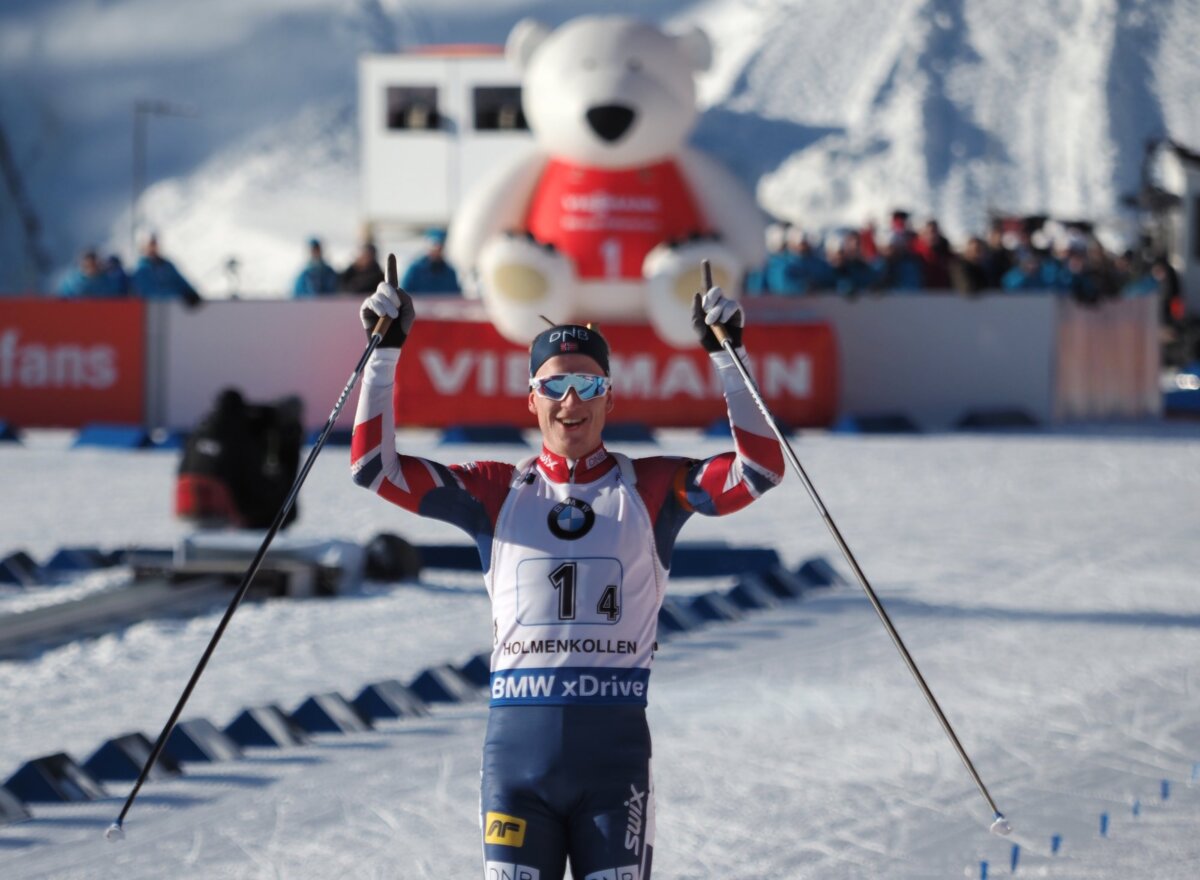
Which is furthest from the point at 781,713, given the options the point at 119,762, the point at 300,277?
the point at 300,277

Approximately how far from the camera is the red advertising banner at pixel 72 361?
16078 millimetres

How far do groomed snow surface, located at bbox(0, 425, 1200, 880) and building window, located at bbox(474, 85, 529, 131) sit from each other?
2367 centimetres

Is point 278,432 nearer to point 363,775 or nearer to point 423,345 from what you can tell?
point 363,775

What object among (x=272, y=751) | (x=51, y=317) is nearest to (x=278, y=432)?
(x=272, y=751)

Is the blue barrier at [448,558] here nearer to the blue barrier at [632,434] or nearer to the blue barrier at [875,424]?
the blue barrier at [632,434]

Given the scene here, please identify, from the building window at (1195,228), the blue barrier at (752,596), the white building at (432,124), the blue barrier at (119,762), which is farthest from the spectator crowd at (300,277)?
the white building at (432,124)

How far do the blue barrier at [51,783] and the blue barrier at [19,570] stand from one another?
3.85m

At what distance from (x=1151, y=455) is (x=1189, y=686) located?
762 cm

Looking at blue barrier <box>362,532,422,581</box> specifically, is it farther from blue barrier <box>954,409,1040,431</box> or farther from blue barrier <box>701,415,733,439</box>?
blue barrier <box>954,409,1040,431</box>

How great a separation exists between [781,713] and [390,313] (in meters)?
3.24

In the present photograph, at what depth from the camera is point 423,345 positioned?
1560 centimetres

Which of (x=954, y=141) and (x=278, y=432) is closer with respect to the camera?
(x=278, y=432)

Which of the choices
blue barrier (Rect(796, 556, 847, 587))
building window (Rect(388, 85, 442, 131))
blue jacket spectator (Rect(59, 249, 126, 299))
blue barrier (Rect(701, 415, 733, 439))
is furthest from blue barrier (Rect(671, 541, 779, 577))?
building window (Rect(388, 85, 442, 131))

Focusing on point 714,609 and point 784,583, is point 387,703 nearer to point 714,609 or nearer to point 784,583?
point 714,609
